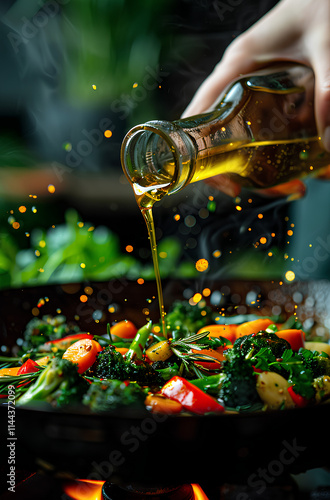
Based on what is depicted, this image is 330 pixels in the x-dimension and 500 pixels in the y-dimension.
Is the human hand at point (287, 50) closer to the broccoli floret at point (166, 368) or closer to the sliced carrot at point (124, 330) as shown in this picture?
the sliced carrot at point (124, 330)

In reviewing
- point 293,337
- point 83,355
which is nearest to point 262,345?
point 293,337

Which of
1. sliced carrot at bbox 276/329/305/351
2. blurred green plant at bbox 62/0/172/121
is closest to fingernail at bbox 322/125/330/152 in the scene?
sliced carrot at bbox 276/329/305/351

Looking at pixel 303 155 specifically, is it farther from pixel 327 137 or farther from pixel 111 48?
pixel 111 48

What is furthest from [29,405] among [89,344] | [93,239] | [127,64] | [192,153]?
[127,64]

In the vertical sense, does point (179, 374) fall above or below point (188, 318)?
above

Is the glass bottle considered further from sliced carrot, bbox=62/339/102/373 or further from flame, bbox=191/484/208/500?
flame, bbox=191/484/208/500

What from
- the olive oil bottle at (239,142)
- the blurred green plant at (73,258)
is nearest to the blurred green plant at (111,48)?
the blurred green plant at (73,258)
